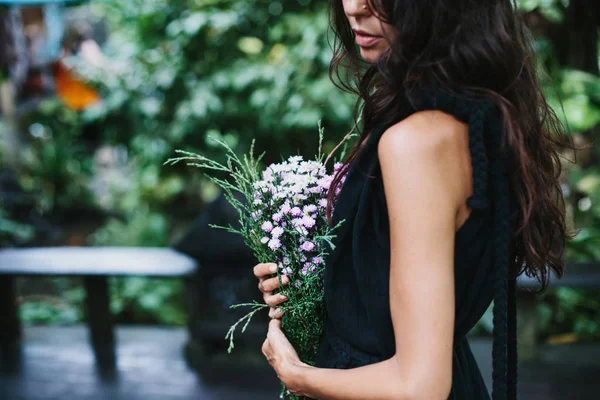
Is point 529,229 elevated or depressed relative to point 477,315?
elevated

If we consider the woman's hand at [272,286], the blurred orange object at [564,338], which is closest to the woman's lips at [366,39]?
the woman's hand at [272,286]

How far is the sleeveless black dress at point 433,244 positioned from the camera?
40.1 inches

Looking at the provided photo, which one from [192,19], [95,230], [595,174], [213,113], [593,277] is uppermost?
[192,19]

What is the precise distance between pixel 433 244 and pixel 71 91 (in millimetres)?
8981

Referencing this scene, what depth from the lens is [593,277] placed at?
391 cm

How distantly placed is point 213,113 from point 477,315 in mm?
3874

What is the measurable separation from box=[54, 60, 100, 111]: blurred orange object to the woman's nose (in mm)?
8198

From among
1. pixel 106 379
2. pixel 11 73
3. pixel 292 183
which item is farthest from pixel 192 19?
pixel 11 73

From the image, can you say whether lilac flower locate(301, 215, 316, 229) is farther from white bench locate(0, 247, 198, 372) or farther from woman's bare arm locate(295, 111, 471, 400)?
white bench locate(0, 247, 198, 372)

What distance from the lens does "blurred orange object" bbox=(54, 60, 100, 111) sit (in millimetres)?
8898

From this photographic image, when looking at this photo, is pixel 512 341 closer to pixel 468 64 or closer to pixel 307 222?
pixel 307 222

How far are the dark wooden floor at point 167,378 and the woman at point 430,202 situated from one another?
9.55 ft

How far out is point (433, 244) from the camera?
95cm

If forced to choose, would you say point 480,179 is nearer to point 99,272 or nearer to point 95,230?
point 99,272
